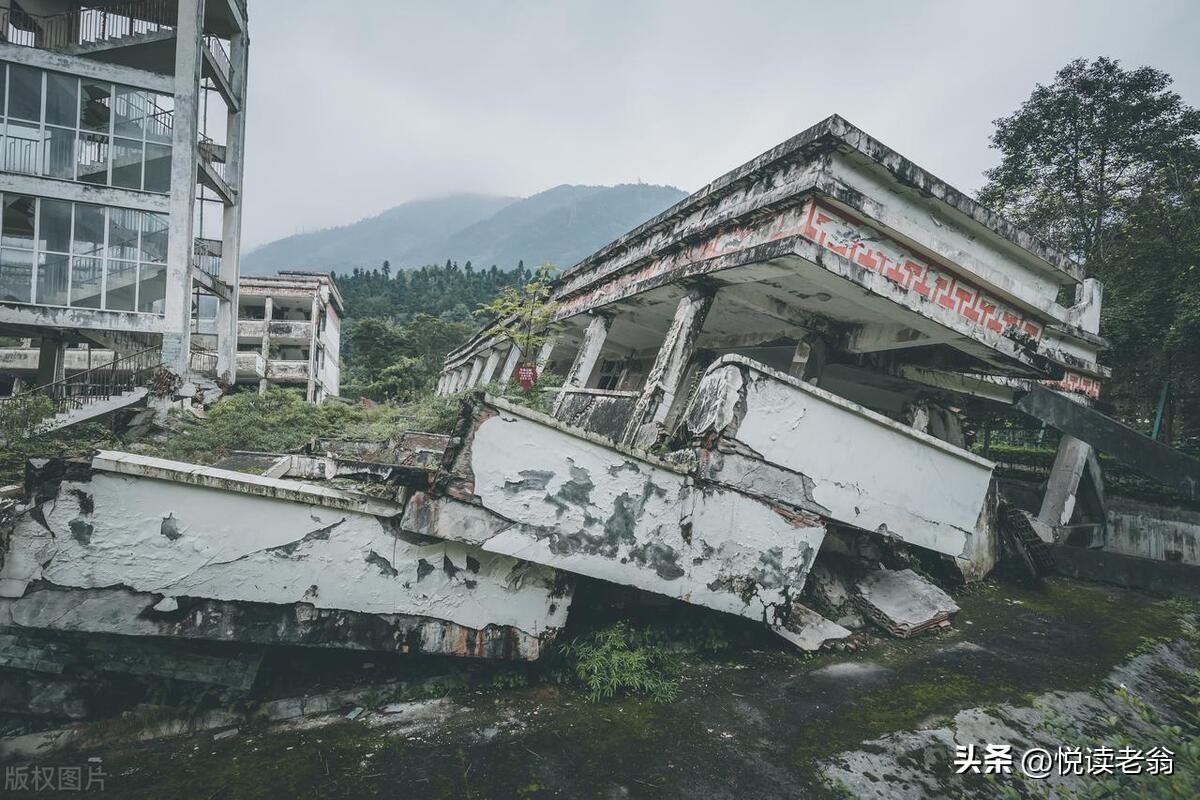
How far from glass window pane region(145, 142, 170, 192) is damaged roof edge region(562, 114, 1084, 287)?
40.7ft

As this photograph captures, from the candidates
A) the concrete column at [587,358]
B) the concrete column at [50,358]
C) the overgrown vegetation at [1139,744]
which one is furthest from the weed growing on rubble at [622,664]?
the concrete column at [50,358]

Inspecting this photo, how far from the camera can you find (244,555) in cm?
284

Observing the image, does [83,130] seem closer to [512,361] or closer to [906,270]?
[512,361]

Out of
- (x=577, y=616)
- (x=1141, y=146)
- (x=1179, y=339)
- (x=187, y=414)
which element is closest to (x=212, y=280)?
(x=187, y=414)

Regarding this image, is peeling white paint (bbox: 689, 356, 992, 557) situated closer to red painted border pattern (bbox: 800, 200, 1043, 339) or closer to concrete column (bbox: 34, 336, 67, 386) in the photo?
red painted border pattern (bbox: 800, 200, 1043, 339)

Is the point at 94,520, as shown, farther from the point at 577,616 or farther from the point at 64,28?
the point at 64,28

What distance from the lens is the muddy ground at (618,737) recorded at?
2389mm

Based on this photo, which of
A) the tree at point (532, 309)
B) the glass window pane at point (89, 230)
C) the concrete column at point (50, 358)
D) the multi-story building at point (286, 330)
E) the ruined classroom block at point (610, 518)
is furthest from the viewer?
the multi-story building at point (286, 330)

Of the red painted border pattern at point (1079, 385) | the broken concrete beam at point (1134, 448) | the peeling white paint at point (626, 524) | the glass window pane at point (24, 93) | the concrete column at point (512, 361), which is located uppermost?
the glass window pane at point (24, 93)

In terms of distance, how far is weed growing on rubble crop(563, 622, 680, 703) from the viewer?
10.7 ft

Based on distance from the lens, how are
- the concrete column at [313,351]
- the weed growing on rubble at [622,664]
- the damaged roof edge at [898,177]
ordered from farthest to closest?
the concrete column at [313,351]
the damaged roof edge at [898,177]
the weed growing on rubble at [622,664]

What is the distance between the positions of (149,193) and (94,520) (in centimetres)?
1241

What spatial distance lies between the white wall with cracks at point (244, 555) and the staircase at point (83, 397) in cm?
769

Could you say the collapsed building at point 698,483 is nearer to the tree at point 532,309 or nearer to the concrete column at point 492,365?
the tree at point 532,309
